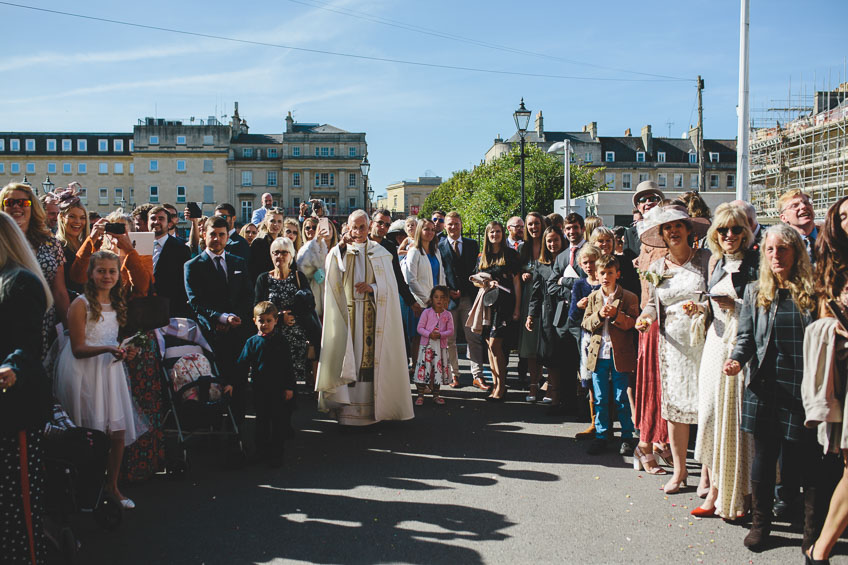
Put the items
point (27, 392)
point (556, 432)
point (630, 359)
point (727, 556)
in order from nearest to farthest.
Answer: point (27, 392) → point (727, 556) → point (630, 359) → point (556, 432)

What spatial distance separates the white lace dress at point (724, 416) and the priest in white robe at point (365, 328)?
3.35 meters

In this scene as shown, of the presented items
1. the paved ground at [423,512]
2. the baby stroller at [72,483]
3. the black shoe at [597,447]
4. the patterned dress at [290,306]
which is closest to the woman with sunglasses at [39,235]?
the baby stroller at [72,483]

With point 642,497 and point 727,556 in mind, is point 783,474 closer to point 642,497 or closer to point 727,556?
point 727,556

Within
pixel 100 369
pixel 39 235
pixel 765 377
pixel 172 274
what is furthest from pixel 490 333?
pixel 39 235

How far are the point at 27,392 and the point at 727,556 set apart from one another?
4.17m

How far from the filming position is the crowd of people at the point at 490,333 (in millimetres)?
3949

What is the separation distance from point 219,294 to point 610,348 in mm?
3935

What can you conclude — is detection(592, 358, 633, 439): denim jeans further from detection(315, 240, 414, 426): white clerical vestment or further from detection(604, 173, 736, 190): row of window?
detection(604, 173, 736, 190): row of window

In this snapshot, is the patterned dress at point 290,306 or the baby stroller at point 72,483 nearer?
the baby stroller at point 72,483

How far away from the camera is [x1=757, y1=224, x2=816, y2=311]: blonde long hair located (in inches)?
164

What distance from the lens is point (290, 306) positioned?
24.5 feet

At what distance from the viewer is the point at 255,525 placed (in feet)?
16.0

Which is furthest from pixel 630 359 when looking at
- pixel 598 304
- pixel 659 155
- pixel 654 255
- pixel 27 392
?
pixel 659 155

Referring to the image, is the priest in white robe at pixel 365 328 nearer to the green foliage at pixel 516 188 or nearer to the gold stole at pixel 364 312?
the gold stole at pixel 364 312
